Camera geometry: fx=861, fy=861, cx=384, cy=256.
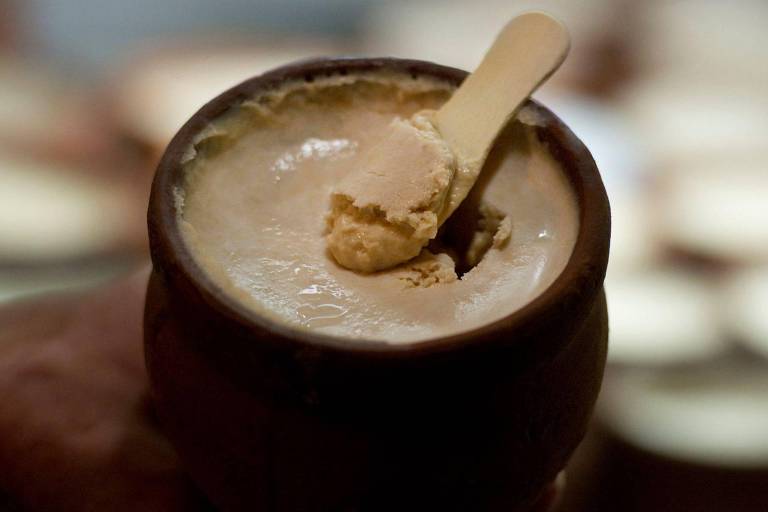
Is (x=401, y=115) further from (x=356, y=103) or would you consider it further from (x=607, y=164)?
(x=607, y=164)

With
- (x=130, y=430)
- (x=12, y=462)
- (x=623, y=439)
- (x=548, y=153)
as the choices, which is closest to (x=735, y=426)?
(x=623, y=439)

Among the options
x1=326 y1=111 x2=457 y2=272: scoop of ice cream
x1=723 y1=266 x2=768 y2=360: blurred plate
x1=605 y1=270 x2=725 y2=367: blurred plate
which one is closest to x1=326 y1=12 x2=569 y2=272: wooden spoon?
x1=326 y1=111 x2=457 y2=272: scoop of ice cream

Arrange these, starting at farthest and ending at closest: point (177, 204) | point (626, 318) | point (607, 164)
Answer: point (607, 164)
point (626, 318)
point (177, 204)

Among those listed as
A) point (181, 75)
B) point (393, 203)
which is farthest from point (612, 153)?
point (393, 203)

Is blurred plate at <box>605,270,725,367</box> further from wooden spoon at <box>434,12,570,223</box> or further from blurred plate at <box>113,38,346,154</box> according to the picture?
blurred plate at <box>113,38,346,154</box>

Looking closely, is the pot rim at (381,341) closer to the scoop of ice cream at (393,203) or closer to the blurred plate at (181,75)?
the scoop of ice cream at (393,203)
